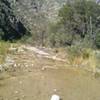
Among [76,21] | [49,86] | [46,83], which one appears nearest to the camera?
[49,86]

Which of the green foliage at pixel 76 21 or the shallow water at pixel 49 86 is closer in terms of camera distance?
the shallow water at pixel 49 86

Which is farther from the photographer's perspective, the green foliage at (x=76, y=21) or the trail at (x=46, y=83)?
the green foliage at (x=76, y=21)

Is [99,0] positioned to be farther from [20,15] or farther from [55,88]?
[55,88]

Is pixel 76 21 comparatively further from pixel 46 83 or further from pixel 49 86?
pixel 49 86

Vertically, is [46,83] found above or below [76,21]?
below

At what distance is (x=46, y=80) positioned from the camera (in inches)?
256

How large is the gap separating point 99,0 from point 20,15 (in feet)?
50.9

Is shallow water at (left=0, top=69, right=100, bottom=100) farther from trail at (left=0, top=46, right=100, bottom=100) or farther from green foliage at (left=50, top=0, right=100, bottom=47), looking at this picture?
green foliage at (left=50, top=0, right=100, bottom=47)

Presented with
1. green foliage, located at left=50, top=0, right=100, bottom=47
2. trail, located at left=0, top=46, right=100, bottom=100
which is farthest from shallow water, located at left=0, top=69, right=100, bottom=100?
green foliage, located at left=50, top=0, right=100, bottom=47

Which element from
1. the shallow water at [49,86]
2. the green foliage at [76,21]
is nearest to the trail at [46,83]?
the shallow water at [49,86]

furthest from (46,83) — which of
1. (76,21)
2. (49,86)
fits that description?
(76,21)

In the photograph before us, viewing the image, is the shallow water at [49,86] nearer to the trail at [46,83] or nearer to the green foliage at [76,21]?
the trail at [46,83]

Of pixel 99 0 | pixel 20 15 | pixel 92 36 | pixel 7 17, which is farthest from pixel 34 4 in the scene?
pixel 92 36

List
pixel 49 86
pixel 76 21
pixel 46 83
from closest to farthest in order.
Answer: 1. pixel 49 86
2. pixel 46 83
3. pixel 76 21
